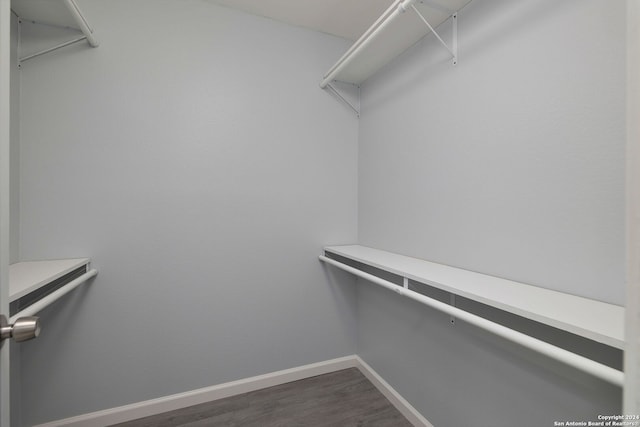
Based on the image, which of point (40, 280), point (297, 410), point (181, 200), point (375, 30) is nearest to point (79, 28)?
point (181, 200)

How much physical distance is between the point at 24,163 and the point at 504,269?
2337 mm

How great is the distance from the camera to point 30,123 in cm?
136

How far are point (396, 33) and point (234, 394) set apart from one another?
94.0 inches

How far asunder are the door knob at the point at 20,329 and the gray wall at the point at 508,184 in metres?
1.42

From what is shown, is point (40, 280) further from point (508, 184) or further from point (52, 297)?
point (508, 184)

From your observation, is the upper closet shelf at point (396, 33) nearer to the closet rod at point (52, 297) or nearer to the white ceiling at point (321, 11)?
the white ceiling at point (321, 11)

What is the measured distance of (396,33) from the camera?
144 centimetres

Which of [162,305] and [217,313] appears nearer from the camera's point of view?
[162,305]

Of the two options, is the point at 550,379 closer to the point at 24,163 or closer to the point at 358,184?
the point at 358,184

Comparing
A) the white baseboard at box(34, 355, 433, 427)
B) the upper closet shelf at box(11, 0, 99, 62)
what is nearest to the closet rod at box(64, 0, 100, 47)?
the upper closet shelf at box(11, 0, 99, 62)

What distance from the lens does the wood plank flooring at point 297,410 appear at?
1.48 m

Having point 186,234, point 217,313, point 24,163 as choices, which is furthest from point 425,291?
point 24,163

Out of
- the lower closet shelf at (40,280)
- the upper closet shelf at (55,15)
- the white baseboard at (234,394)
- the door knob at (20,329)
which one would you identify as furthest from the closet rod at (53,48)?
the white baseboard at (234,394)

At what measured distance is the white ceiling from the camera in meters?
1.63
